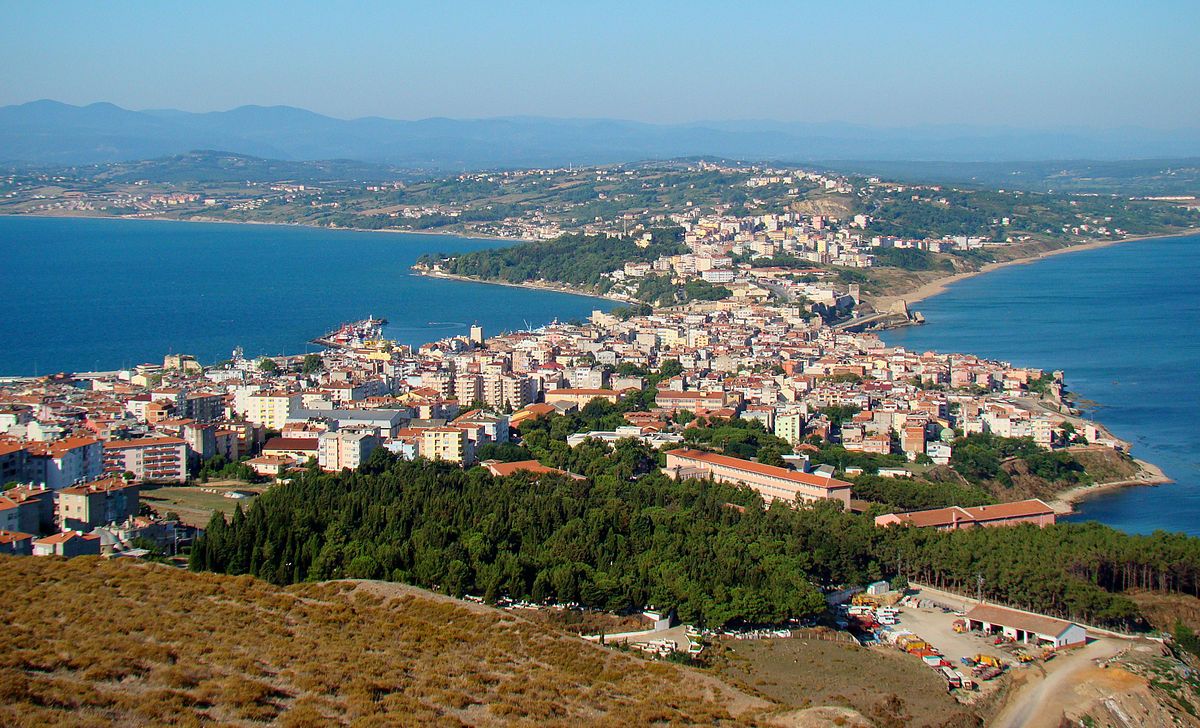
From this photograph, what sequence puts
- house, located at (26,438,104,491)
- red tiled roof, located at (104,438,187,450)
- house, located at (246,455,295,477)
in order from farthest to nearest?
house, located at (246,455,295,477)
red tiled roof, located at (104,438,187,450)
house, located at (26,438,104,491)

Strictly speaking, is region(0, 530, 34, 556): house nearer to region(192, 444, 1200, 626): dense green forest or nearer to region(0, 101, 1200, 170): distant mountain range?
region(192, 444, 1200, 626): dense green forest

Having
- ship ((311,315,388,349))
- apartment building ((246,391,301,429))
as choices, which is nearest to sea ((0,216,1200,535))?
ship ((311,315,388,349))

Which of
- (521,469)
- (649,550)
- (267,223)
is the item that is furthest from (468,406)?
(267,223)

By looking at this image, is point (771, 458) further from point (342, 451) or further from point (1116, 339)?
point (1116, 339)

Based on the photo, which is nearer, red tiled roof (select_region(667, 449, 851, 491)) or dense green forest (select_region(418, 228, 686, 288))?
red tiled roof (select_region(667, 449, 851, 491))

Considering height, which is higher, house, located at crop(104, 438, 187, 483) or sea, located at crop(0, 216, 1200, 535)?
house, located at crop(104, 438, 187, 483)

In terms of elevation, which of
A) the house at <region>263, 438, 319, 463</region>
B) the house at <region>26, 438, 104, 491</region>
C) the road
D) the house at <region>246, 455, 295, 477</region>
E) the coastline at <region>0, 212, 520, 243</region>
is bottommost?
the coastline at <region>0, 212, 520, 243</region>

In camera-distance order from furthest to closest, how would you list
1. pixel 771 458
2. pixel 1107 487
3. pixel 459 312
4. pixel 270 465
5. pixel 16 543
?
pixel 459 312, pixel 1107 487, pixel 771 458, pixel 270 465, pixel 16 543
